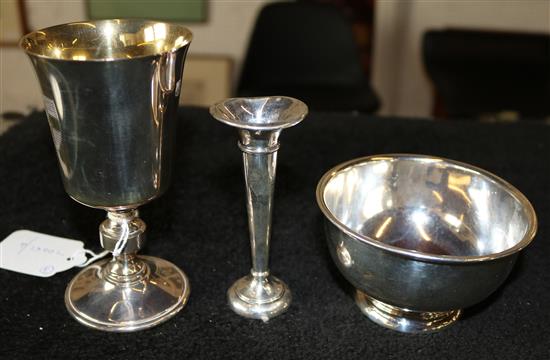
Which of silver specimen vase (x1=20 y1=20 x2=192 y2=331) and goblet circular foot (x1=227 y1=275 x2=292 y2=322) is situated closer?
silver specimen vase (x1=20 y1=20 x2=192 y2=331)

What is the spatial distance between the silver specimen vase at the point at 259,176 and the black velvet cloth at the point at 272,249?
2 centimetres

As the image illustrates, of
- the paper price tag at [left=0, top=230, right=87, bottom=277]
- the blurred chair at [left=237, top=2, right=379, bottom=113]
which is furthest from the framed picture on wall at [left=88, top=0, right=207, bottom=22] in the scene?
the paper price tag at [left=0, top=230, right=87, bottom=277]

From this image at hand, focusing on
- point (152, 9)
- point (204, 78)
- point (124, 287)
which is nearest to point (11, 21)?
point (152, 9)

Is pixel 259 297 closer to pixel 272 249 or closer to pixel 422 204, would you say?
pixel 272 249

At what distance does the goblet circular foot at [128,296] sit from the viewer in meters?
0.64

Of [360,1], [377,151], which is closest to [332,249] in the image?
[377,151]

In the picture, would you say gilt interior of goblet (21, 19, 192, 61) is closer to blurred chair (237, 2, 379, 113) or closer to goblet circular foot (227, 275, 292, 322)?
goblet circular foot (227, 275, 292, 322)

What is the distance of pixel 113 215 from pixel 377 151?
0.52m

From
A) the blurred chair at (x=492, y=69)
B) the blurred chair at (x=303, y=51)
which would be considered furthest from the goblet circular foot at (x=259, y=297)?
the blurred chair at (x=492, y=69)

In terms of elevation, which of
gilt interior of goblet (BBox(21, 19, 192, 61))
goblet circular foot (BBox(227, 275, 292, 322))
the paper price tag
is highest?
gilt interior of goblet (BBox(21, 19, 192, 61))

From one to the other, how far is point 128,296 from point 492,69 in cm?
147

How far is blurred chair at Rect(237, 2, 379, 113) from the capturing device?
1668 mm

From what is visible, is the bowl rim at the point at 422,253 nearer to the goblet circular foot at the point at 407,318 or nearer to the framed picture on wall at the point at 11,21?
the goblet circular foot at the point at 407,318

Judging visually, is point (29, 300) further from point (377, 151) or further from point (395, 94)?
point (395, 94)
